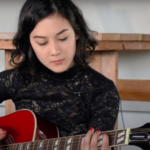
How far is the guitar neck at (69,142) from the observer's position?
0.72 meters

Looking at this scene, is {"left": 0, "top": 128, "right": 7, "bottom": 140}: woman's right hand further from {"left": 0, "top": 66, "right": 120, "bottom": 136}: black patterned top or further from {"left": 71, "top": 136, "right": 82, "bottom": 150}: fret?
{"left": 71, "top": 136, "right": 82, "bottom": 150}: fret

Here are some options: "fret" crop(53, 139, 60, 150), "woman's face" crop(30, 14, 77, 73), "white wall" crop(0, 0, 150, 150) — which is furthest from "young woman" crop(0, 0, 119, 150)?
"white wall" crop(0, 0, 150, 150)

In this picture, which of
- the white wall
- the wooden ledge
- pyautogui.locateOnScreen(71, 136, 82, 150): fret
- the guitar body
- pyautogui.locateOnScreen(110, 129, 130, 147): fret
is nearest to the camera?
pyautogui.locateOnScreen(110, 129, 130, 147): fret

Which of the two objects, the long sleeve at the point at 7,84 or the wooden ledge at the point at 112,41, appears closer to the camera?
the long sleeve at the point at 7,84

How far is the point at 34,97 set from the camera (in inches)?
40.9

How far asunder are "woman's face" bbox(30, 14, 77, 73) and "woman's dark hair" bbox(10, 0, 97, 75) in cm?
2

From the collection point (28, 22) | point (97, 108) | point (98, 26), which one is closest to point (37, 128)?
point (97, 108)

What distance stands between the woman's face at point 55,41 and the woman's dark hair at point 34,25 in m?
0.02

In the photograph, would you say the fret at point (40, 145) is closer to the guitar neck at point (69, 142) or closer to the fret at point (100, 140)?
the guitar neck at point (69, 142)

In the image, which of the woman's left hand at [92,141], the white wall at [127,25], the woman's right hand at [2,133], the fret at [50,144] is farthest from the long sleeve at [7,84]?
the white wall at [127,25]

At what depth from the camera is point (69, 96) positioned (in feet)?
3.31

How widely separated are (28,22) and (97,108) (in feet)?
1.00

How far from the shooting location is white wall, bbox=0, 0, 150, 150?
5.05 ft

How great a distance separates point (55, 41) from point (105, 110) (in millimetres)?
232
